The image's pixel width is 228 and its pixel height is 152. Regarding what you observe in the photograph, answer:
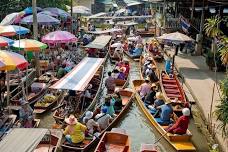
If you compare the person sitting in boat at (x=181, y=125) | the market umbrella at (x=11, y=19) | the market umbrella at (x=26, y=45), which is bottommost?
the person sitting in boat at (x=181, y=125)

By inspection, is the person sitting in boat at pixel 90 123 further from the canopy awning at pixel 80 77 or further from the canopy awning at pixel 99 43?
the canopy awning at pixel 99 43

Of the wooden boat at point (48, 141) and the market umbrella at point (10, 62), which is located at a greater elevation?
the market umbrella at point (10, 62)

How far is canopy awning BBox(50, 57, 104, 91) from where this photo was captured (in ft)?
42.9

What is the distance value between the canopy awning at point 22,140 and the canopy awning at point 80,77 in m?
4.63

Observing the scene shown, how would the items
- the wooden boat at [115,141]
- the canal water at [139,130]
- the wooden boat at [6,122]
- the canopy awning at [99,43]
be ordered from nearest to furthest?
the wooden boat at [6,122] → the wooden boat at [115,141] → the canal water at [139,130] → the canopy awning at [99,43]

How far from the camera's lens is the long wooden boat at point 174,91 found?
50.5 ft

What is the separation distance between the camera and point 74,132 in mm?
11680

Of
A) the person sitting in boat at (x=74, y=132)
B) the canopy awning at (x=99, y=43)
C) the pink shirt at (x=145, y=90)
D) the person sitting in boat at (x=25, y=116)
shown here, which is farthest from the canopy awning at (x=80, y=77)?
the canopy awning at (x=99, y=43)

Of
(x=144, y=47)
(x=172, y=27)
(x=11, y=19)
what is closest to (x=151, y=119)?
(x=11, y=19)

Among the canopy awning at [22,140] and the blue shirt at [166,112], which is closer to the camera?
the canopy awning at [22,140]

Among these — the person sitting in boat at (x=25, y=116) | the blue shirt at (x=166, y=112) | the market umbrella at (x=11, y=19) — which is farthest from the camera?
the market umbrella at (x=11, y=19)

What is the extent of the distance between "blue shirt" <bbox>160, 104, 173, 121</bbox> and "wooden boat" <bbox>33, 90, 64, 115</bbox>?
4.23 m

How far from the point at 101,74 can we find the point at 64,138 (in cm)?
880

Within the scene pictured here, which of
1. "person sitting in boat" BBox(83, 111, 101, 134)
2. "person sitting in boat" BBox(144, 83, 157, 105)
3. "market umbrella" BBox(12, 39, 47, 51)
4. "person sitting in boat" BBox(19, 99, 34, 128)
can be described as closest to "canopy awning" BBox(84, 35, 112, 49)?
"market umbrella" BBox(12, 39, 47, 51)
